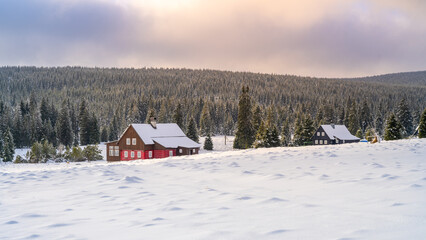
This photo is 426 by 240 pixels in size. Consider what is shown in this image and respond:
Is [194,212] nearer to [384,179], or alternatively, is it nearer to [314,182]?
[314,182]

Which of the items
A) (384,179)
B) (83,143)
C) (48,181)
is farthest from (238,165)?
(83,143)

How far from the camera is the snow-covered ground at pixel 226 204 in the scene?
518 cm

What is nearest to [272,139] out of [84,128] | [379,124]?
[84,128]

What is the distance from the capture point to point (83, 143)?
287 feet

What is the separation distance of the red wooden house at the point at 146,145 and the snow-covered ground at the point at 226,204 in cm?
3678

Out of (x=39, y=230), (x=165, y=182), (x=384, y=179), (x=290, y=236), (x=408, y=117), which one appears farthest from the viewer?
(x=408, y=117)

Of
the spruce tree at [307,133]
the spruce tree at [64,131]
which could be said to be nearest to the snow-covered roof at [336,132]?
the spruce tree at [307,133]

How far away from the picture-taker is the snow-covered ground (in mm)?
5176

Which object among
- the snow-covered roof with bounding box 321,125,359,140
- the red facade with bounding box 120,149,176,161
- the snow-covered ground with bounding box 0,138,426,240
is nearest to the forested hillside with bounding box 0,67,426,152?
the snow-covered roof with bounding box 321,125,359,140

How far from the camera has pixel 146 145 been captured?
49031mm

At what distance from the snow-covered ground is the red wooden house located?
36782 mm

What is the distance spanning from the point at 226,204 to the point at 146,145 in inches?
1702

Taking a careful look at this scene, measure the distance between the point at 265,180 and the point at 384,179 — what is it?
345cm

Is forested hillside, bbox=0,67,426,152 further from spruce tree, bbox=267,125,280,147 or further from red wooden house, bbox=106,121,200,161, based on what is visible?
red wooden house, bbox=106,121,200,161
